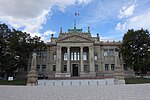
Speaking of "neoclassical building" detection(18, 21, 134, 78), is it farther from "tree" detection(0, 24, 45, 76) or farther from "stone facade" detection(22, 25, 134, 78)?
"tree" detection(0, 24, 45, 76)

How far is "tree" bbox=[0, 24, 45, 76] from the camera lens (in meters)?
48.9

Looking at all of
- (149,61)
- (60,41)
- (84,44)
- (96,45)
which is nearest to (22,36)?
(60,41)

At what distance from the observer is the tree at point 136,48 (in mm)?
49119

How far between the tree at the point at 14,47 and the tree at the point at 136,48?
71.8 ft

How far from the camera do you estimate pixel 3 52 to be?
1934 inches

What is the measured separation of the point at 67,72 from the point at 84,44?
10103 mm

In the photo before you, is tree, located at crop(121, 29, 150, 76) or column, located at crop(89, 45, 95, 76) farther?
column, located at crop(89, 45, 95, 76)

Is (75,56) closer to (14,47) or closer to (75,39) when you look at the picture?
(75,39)

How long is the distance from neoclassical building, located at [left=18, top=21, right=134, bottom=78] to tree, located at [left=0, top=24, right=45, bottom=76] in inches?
451

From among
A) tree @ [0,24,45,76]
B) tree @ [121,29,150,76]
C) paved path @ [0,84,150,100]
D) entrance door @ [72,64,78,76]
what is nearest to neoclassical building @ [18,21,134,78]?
entrance door @ [72,64,78,76]

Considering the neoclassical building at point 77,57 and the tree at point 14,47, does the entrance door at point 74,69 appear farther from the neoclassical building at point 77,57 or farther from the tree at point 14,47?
the tree at point 14,47

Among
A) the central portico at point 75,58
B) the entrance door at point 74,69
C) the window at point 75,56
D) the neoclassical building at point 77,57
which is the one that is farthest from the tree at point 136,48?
the entrance door at point 74,69

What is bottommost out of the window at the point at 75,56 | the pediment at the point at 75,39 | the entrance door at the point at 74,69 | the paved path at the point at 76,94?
the paved path at the point at 76,94

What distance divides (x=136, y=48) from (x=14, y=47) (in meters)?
29.1
